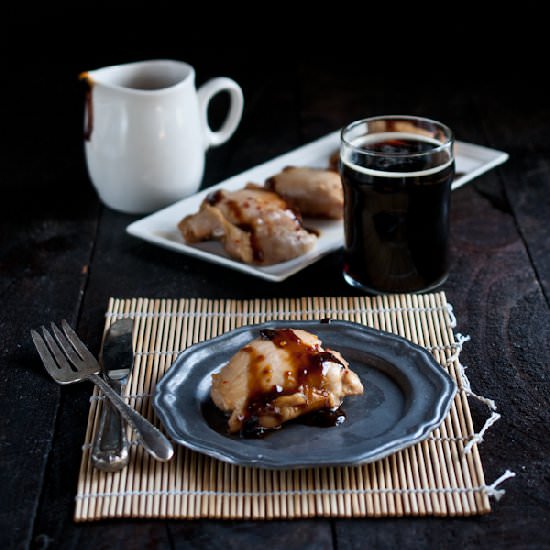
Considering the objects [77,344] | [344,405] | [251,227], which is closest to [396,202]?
[251,227]

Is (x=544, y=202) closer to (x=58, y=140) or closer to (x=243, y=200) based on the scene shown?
(x=243, y=200)

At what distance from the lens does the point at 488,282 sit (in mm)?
1402

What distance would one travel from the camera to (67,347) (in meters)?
1.21

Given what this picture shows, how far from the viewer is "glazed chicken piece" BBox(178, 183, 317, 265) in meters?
1.40

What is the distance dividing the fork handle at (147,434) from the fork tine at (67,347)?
139 millimetres

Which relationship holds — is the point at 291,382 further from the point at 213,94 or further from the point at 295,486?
the point at 213,94

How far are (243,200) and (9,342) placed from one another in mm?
418

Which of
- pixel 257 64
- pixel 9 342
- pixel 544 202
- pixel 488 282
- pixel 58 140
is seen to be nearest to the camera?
pixel 9 342

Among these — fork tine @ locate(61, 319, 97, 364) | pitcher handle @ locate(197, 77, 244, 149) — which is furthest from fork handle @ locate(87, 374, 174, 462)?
pitcher handle @ locate(197, 77, 244, 149)

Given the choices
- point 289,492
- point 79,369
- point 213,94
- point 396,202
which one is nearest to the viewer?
point 289,492

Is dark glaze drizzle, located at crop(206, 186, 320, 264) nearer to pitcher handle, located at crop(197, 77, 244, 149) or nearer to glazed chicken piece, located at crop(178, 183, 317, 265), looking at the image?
glazed chicken piece, located at crop(178, 183, 317, 265)

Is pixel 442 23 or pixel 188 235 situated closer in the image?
pixel 188 235

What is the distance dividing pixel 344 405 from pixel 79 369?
0.34m

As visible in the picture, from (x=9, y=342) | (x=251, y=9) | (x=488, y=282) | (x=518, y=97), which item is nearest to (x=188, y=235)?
(x=9, y=342)
